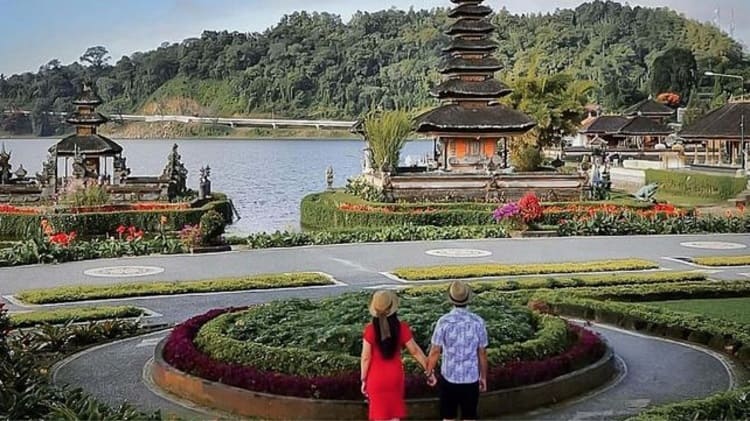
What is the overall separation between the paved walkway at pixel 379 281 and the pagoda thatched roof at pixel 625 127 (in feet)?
151

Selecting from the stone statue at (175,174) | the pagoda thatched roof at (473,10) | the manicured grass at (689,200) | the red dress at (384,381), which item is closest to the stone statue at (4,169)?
the stone statue at (175,174)

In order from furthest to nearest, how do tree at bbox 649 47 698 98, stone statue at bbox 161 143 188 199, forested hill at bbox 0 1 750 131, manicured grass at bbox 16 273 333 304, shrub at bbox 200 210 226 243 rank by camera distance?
forested hill at bbox 0 1 750 131 < tree at bbox 649 47 698 98 < stone statue at bbox 161 143 188 199 < shrub at bbox 200 210 226 243 < manicured grass at bbox 16 273 333 304

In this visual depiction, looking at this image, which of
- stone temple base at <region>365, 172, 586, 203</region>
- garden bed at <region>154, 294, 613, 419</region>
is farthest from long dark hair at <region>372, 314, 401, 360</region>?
stone temple base at <region>365, 172, 586, 203</region>

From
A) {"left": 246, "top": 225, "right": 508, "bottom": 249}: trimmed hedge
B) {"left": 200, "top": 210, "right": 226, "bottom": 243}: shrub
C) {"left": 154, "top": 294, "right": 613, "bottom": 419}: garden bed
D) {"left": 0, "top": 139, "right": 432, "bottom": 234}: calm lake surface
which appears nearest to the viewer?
{"left": 154, "top": 294, "right": 613, "bottom": 419}: garden bed

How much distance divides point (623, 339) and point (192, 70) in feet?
367

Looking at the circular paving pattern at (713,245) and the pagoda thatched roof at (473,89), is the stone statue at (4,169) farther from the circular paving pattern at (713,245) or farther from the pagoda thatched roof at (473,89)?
the circular paving pattern at (713,245)

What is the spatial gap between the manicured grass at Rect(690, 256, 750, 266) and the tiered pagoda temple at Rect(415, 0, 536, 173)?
60.8ft

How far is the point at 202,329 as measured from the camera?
9.85 metres

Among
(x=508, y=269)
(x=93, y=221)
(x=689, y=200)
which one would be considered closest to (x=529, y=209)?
(x=508, y=269)

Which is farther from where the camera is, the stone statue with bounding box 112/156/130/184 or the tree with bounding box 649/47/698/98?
the tree with bounding box 649/47/698/98

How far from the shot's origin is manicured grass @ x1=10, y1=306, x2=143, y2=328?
41.5ft

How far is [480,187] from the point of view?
112ft

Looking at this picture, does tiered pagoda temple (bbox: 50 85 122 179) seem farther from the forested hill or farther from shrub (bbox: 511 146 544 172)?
the forested hill

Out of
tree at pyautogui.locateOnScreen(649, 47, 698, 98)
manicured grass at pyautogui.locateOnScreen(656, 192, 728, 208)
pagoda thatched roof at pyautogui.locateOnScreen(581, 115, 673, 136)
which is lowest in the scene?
manicured grass at pyautogui.locateOnScreen(656, 192, 728, 208)
